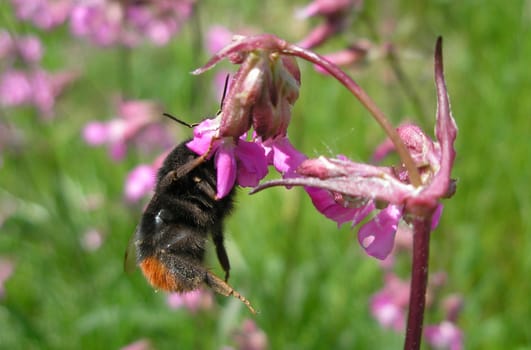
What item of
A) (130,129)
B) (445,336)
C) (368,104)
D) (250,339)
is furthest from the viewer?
(130,129)

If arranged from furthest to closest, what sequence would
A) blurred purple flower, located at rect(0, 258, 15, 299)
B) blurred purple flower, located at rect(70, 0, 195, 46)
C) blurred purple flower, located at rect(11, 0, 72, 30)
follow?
blurred purple flower, located at rect(11, 0, 72, 30)
blurred purple flower, located at rect(0, 258, 15, 299)
blurred purple flower, located at rect(70, 0, 195, 46)

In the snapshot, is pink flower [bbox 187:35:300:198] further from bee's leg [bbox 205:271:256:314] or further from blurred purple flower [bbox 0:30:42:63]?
blurred purple flower [bbox 0:30:42:63]

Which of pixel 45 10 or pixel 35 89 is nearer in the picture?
pixel 45 10

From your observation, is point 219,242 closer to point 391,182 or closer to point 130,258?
point 130,258

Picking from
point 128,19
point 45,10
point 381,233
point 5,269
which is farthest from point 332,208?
point 45,10

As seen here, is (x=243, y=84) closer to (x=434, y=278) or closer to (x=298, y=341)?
(x=434, y=278)

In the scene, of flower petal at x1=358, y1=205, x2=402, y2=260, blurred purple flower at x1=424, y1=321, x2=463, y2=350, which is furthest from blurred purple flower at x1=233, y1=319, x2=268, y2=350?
flower petal at x1=358, y1=205, x2=402, y2=260

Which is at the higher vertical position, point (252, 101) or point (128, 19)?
point (252, 101)
